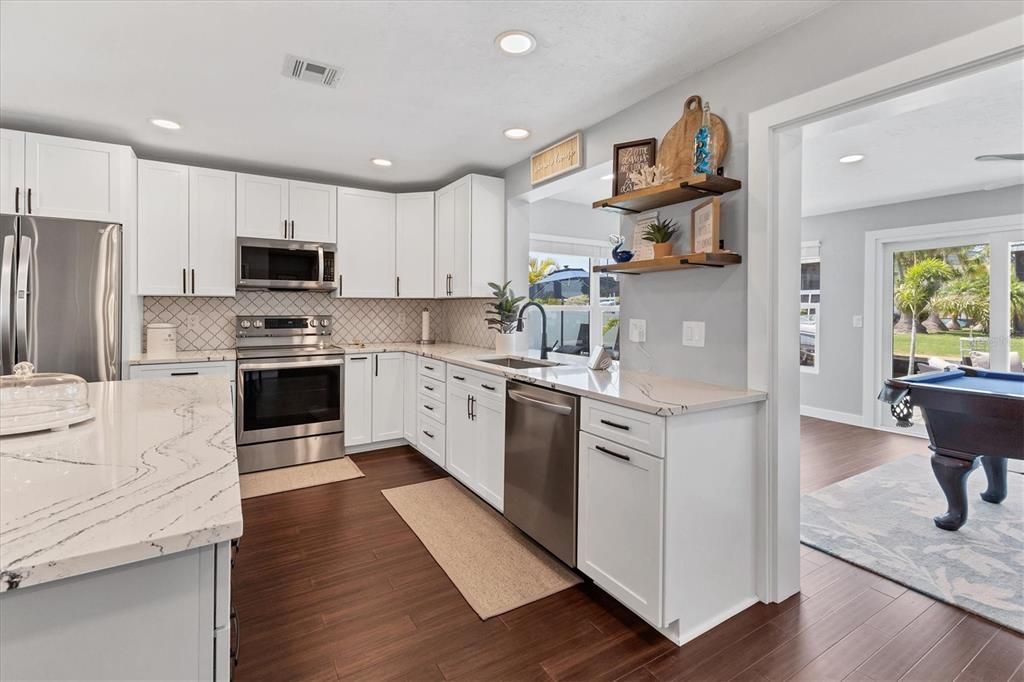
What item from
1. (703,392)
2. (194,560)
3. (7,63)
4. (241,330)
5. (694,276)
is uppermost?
(7,63)

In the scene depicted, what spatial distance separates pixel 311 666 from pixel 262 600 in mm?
536

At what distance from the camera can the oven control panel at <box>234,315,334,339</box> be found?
4.08 meters

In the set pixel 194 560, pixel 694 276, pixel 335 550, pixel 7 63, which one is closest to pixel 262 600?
pixel 335 550

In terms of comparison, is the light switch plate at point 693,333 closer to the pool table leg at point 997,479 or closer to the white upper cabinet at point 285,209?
the pool table leg at point 997,479

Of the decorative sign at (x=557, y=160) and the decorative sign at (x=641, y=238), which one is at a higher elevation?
the decorative sign at (x=557, y=160)

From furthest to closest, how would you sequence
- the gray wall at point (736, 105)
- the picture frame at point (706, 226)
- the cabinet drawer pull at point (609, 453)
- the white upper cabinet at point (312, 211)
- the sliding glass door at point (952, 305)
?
the sliding glass door at point (952, 305)
the white upper cabinet at point (312, 211)
the picture frame at point (706, 226)
the cabinet drawer pull at point (609, 453)
the gray wall at point (736, 105)

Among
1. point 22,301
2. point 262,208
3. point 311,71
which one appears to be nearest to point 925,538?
point 311,71

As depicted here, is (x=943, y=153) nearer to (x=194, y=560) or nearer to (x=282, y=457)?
(x=194, y=560)

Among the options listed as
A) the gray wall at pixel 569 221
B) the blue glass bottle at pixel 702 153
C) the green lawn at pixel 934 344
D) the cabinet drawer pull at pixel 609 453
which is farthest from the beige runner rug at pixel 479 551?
the green lawn at pixel 934 344

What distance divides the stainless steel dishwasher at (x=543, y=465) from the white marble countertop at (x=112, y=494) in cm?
136

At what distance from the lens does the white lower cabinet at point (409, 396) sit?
4195 mm

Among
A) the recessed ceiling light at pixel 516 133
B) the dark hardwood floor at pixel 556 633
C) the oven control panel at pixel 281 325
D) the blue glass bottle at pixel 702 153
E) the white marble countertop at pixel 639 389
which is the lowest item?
the dark hardwood floor at pixel 556 633

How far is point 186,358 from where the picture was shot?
3.51 meters

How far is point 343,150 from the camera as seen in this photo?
3676 mm
